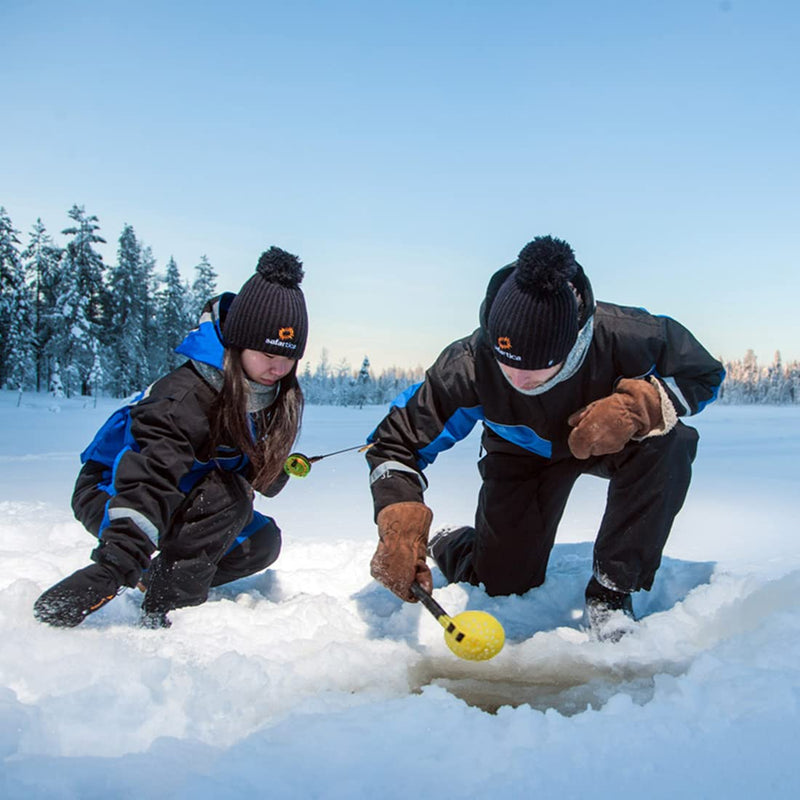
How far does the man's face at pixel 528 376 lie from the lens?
2.27 metres

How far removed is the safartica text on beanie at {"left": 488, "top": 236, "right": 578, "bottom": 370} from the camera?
2082mm

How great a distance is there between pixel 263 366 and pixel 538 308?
101cm

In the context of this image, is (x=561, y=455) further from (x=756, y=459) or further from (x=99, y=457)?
(x=756, y=459)

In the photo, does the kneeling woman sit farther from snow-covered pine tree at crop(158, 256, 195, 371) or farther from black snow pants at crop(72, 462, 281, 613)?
snow-covered pine tree at crop(158, 256, 195, 371)

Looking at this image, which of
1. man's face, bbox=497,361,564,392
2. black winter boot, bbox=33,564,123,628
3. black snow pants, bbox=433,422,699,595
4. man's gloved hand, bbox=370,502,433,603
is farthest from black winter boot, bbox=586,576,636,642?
black winter boot, bbox=33,564,123,628

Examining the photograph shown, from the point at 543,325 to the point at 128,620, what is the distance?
1.70 m

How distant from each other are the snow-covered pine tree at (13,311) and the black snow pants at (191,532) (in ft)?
94.8

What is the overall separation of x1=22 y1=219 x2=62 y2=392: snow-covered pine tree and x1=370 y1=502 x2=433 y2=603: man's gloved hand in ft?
106

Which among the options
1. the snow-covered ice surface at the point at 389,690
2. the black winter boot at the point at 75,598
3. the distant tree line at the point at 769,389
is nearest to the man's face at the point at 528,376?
the snow-covered ice surface at the point at 389,690

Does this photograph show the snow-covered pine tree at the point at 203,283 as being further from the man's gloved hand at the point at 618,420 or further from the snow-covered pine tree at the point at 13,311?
the man's gloved hand at the point at 618,420

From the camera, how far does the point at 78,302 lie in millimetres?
25719

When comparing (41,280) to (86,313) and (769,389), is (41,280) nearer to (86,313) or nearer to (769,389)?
(86,313)

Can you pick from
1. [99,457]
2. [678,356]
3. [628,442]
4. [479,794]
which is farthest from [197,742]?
[678,356]

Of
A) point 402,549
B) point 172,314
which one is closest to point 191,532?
point 402,549
